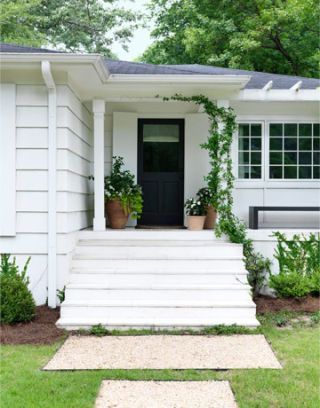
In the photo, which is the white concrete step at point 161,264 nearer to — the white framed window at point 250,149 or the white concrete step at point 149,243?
the white concrete step at point 149,243

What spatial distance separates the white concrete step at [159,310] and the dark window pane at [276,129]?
3692 mm

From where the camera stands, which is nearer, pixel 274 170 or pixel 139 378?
pixel 139 378

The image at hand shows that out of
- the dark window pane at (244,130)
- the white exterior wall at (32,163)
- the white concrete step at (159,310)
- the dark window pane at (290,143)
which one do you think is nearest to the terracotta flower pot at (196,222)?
the dark window pane at (244,130)

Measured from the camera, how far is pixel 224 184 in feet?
23.7

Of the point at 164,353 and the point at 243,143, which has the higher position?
the point at 243,143

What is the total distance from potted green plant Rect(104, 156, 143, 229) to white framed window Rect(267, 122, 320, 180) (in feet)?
7.84

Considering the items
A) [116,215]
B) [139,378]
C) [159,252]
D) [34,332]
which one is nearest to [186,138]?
[116,215]

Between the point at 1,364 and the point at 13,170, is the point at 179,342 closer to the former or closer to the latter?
the point at 1,364

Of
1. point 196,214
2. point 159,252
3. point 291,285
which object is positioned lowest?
point 291,285

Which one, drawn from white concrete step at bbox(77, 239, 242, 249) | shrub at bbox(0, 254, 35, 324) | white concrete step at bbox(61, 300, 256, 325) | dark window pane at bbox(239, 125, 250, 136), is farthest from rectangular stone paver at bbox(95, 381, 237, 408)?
dark window pane at bbox(239, 125, 250, 136)

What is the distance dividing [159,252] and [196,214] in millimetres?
1205

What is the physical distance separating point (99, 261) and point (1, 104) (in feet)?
7.73

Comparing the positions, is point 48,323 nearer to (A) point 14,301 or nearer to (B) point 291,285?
(A) point 14,301

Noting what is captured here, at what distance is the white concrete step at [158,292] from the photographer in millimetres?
5699
